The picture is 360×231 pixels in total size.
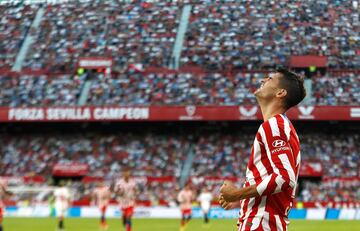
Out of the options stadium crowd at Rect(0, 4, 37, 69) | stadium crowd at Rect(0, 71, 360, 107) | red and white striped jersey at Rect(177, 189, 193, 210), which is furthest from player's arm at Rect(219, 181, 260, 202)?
stadium crowd at Rect(0, 4, 37, 69)

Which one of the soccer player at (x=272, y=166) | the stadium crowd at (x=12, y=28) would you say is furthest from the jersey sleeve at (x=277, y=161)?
the stadium crowd at (x=12, y=28)

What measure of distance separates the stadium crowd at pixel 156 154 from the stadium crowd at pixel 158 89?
2.46 metres

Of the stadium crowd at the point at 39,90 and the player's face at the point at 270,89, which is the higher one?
the player's face at the point at 270,89

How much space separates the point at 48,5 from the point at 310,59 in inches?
917

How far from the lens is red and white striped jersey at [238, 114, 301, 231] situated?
6195 millimetres

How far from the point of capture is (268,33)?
2229 inches

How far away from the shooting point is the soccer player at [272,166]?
6.19 m

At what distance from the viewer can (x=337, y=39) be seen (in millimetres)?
55500

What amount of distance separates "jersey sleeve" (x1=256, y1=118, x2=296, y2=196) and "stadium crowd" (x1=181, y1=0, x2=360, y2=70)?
48271mm

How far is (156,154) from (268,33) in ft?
42.2

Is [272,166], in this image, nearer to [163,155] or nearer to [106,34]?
[163,155]

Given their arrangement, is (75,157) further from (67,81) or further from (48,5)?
(48,5)

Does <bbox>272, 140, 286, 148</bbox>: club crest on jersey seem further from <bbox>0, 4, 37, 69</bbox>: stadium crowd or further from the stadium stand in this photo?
<bbox>0, 4, 37, 69</bbox>: stadium crowd

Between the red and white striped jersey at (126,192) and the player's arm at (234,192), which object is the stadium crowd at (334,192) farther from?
the player's arm at (234,192)
